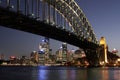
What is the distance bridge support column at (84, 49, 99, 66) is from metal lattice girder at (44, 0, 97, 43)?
4.28 metres

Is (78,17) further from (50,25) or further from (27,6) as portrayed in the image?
(27,6)

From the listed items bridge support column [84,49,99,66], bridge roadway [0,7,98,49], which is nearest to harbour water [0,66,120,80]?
bridge roadway [0,7,98,49]

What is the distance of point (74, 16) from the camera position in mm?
91688

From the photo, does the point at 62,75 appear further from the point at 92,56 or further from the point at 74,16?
the point at 92,56

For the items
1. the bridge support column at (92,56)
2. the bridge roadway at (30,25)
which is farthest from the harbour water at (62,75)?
the bridge support column at (92,56)

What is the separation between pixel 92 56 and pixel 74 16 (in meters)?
23.1

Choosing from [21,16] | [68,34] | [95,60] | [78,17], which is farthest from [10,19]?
[95,60]

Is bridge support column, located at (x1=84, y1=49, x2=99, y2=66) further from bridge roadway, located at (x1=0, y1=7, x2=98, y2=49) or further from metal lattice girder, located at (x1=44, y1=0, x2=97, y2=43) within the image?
bridge roadway, located at (x1=0, y1=7, x2=98, y2=49)

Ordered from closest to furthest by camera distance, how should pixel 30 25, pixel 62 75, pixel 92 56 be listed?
pixel 30 25 → pixel 62 75 → pixel 92 56

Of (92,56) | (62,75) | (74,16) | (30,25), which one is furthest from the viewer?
(92,56)

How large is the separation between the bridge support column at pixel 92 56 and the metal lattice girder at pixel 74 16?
4282 millimetres

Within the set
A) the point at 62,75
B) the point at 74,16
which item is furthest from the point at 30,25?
the point at 74,16

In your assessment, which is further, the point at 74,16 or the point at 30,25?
the point at 74,16

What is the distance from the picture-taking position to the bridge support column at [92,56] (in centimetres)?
10552
